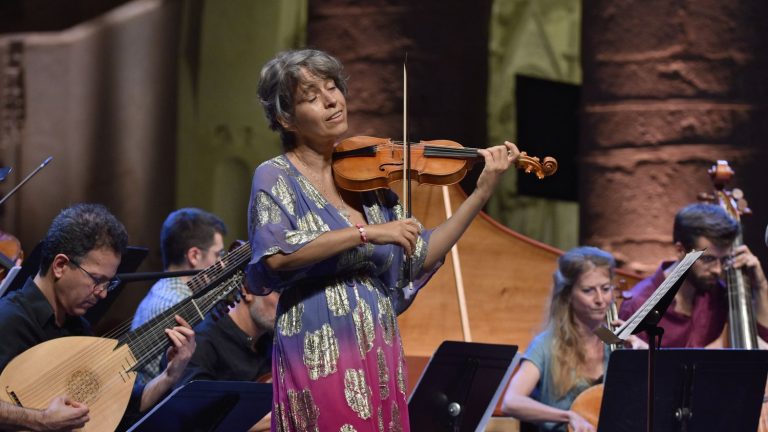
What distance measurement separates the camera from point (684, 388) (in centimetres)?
366

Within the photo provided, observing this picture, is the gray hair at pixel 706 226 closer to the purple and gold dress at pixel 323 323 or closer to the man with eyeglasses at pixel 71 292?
the man with eyeglasses at pixel 71 292

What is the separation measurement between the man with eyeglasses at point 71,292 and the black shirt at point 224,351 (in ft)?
1.52

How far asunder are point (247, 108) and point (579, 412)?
254 cm

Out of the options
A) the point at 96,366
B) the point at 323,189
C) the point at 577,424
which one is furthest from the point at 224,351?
the point at 323,189

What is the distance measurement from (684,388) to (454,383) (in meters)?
0.76

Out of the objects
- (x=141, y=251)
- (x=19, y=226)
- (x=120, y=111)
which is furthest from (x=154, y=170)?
(x=141, y=251)

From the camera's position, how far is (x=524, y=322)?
5203 millimetres

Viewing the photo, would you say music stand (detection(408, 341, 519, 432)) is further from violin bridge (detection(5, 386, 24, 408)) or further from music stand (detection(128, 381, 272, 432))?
violin bridge (detection(5, 386, 24, 408))

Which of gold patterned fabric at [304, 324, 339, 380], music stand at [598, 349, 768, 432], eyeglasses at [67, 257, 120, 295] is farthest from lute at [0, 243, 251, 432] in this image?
music stand at [598, 349, 768, 432]

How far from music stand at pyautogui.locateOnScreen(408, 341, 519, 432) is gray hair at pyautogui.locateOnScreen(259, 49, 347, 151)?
1314 mm

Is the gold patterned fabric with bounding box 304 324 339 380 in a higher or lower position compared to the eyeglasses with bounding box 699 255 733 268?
higher

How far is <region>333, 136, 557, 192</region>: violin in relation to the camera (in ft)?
8.73

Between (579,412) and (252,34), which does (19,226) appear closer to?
(252,34)

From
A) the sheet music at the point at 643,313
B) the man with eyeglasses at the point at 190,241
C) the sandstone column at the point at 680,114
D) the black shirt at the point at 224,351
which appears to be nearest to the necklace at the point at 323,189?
the sheet music at the point at 643,313
